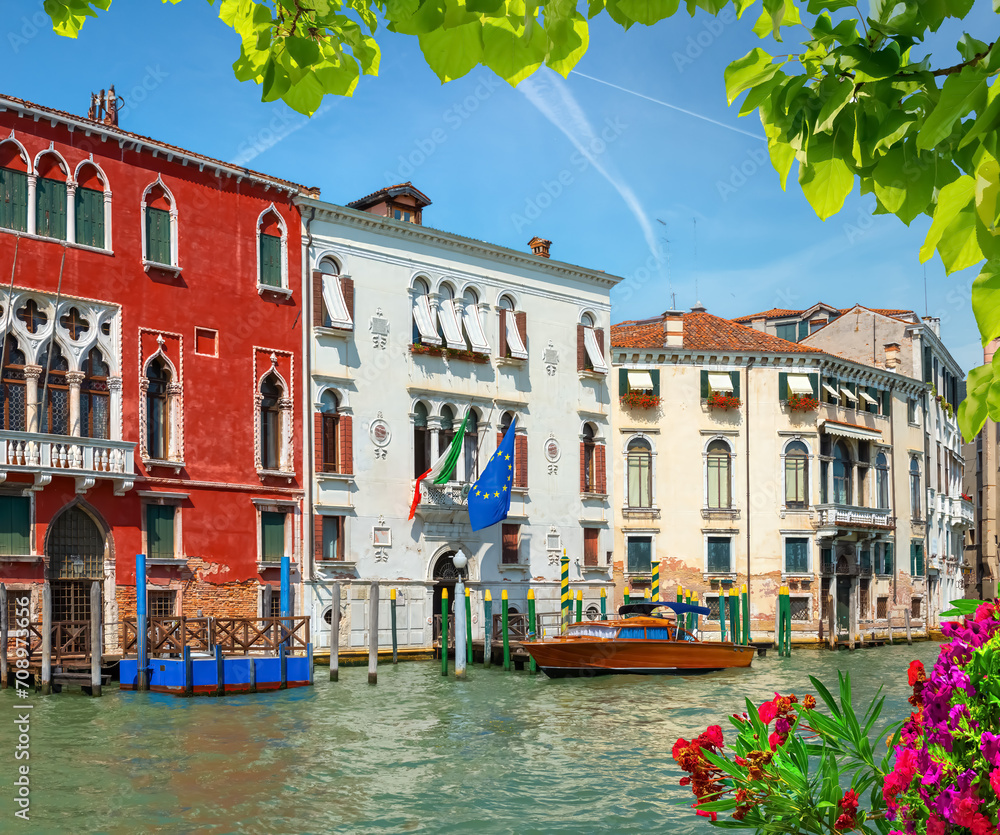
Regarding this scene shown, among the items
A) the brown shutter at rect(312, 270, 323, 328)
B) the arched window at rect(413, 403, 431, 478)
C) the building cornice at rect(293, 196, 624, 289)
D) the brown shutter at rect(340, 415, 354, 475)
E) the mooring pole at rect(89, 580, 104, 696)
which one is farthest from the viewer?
the arched window at rect(413, 403, 431, 478)

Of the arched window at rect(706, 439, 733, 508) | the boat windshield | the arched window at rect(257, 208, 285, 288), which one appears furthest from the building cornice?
the boat windshield

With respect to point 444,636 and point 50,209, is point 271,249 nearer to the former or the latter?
point 50,209

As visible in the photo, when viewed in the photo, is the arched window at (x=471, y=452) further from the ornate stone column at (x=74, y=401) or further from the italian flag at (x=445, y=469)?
the ornate stone column at (x=74, y=401)

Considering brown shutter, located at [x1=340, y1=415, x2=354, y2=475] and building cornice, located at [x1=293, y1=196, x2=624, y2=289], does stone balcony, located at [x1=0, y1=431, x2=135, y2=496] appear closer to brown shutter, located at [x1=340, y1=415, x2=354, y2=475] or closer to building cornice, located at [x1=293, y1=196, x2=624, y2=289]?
brown shutter, located at [x1=340, y1=415, x2=354, y2=475]

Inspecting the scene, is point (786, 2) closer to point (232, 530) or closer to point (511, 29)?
point (511, 29)

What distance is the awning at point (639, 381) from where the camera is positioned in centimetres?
3145

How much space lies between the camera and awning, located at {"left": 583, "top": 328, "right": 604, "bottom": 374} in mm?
30141

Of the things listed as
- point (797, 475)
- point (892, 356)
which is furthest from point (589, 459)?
point (892, 356)

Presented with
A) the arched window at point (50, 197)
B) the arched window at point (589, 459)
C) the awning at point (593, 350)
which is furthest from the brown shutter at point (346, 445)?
the awning at point (593, 350)

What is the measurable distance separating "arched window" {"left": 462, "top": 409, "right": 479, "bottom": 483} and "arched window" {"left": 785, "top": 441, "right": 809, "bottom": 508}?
9939 mm

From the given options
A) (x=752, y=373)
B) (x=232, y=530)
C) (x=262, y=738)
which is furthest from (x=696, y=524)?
(x=262, y=738)

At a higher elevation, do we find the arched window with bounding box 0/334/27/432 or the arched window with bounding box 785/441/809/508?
the arched window with bounding box 0/334/27/432

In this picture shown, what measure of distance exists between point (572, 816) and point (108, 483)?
42.4 feet

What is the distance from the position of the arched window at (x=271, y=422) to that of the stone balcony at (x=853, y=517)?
16.0 meters
